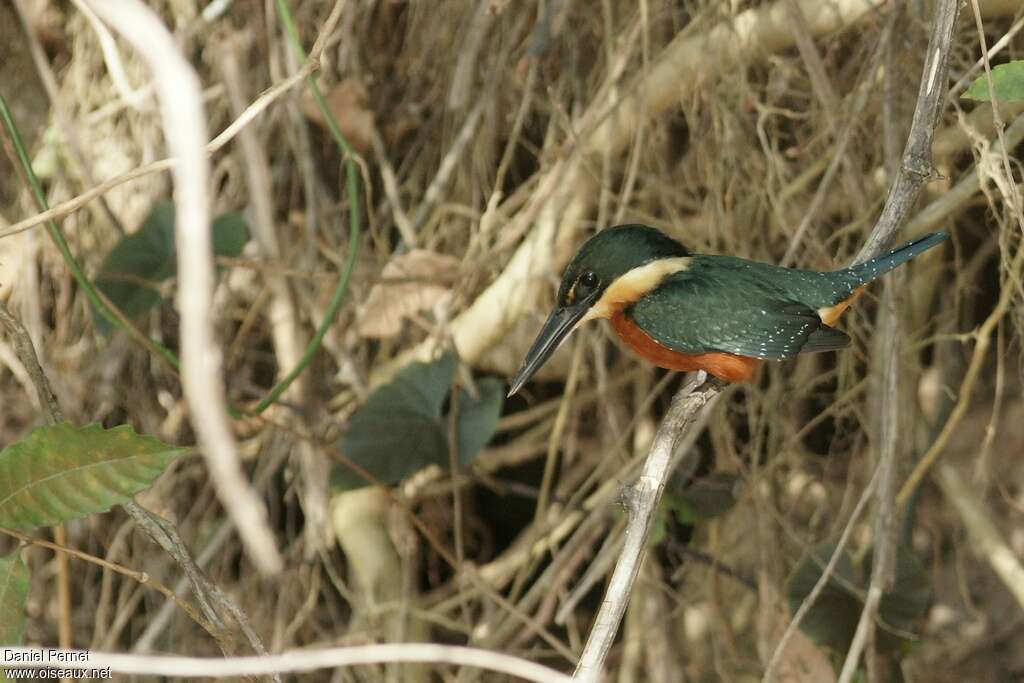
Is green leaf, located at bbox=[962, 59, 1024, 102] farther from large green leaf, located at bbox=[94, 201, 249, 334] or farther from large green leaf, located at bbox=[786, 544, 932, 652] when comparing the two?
large green leaf, located at bbox=[94, 201, 249, 334]

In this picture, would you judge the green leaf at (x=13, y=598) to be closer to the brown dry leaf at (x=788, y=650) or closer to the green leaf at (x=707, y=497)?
the green leaf at (x=707, y=497)

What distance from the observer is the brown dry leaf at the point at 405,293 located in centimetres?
310

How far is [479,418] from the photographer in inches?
115

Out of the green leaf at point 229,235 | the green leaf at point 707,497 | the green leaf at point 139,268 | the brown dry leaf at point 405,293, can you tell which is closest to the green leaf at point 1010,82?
the green leaf at point 707,497

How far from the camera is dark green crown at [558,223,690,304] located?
2297 millimetres

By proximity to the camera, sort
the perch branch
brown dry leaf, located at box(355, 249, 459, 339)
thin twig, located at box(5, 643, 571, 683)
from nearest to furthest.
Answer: thin twig, located at box(5, 643, 571, 683), the perch branch, brown dry leaf, located at box(355, 249, 459, 339)

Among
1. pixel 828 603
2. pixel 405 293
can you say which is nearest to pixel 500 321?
pixel 405 293

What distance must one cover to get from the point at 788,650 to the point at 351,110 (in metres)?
2.00

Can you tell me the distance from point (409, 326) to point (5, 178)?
4.72 ft

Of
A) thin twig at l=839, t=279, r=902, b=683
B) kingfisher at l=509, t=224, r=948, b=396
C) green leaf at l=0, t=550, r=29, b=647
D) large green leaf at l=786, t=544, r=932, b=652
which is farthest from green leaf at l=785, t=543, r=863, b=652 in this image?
green leaf at l=0, t=550, r=29, b=647

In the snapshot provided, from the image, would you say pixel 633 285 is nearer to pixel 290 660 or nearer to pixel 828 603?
pixel 828 603

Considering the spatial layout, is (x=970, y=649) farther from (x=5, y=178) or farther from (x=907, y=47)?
(x=5, y=178)

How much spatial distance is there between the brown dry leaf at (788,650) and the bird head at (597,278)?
1071mm

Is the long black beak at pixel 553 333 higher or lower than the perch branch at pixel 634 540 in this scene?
higher
